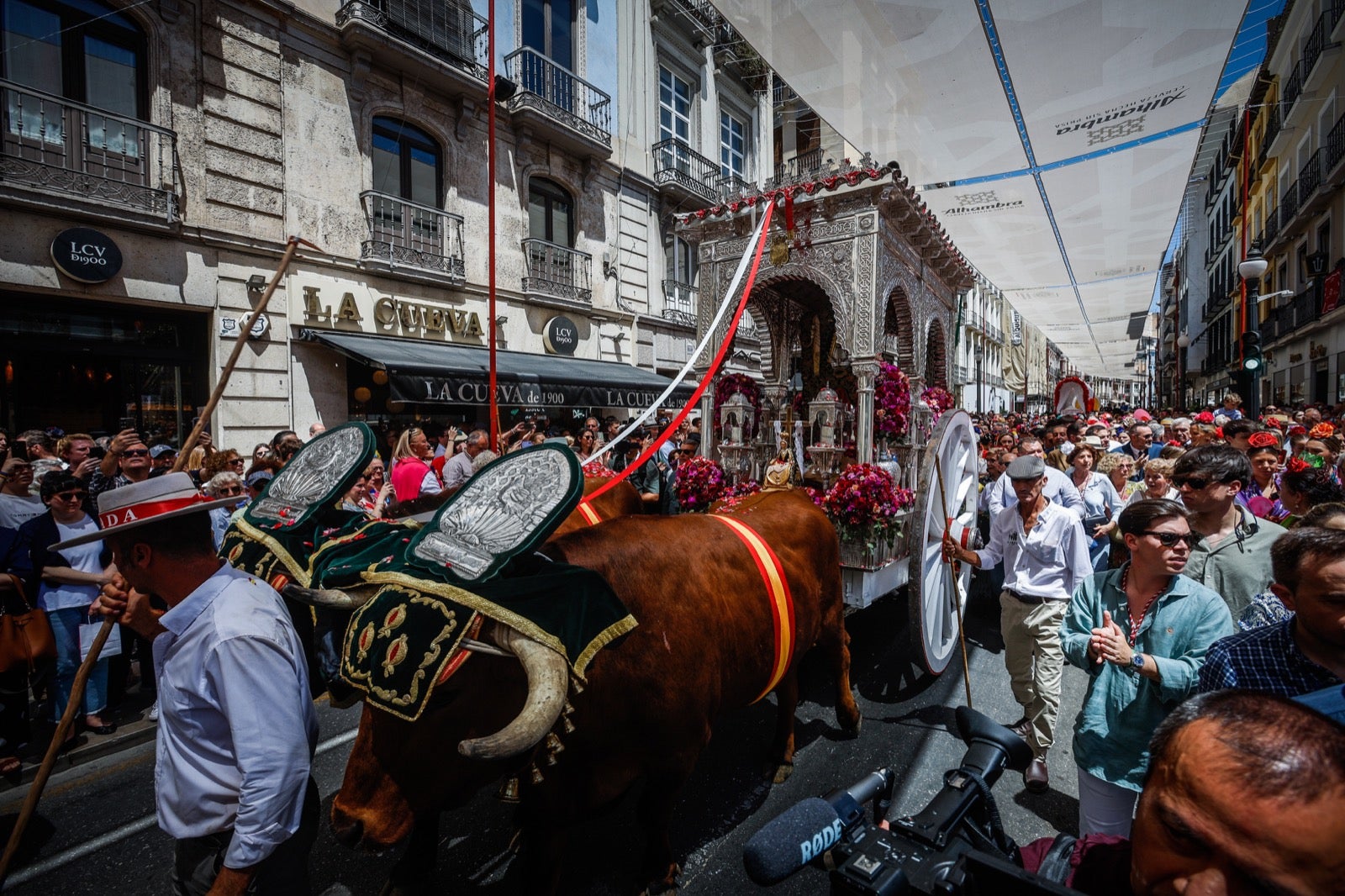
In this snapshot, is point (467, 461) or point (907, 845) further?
point (467, 461)

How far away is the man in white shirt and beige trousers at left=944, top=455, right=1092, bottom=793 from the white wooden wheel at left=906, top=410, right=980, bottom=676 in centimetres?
39

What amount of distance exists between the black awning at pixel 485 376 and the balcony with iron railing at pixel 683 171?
5011 mm

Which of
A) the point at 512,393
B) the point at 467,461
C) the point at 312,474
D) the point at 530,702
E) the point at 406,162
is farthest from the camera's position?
the point at 512,393

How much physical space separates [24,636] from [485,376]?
7560mm

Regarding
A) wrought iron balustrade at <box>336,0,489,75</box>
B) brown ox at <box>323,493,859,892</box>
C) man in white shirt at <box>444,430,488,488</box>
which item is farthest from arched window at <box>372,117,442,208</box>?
brown ox at <box>323,493,859,892</box>

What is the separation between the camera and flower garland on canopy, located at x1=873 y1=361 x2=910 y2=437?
5.30 metres

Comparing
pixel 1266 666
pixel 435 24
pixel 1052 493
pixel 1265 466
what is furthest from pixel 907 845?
pixel 435 24

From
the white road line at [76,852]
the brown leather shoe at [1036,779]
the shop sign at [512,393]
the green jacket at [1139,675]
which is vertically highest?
the shop sign at [512,393]

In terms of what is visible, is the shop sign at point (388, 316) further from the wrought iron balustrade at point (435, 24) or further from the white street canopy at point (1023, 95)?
the white street canopy at point (1023, 95)

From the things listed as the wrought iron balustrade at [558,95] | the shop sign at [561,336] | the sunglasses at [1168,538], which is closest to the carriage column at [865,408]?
the sunglasses at [1168,538]

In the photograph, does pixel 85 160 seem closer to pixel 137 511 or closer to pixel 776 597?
pixel 137 511

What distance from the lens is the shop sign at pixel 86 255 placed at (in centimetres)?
744

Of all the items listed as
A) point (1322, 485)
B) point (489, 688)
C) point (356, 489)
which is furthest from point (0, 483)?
point (1322, 485)

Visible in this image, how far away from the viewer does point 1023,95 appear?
12.9 feet
